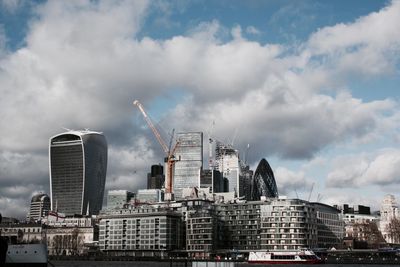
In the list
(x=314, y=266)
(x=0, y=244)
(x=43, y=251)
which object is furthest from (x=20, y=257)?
(x=314, y=266)

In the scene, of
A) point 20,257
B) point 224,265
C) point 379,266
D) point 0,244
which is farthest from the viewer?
point 379,266

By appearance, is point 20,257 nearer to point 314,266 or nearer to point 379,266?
point 314,266

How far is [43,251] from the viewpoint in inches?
5359

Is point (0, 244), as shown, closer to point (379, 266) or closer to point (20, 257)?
point (20, 257)

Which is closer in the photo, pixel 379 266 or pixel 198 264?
pixel 198 264

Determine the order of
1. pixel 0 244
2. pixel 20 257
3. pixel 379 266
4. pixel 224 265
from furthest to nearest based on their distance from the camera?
pixel 379 266 < pixel 20 257 < pixel 224 265 < pixel 0 244

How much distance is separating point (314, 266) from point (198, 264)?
9377 centimetres

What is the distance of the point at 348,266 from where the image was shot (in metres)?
200

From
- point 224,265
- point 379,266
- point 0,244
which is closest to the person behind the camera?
point 0,244

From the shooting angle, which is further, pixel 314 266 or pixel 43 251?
pixel 314 266

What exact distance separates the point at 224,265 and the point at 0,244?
58.5 meters

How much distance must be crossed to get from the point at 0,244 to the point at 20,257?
2910 inches

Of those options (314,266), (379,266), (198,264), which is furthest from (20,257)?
(379,266)

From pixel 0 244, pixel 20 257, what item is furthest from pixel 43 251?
pixel 0 244
